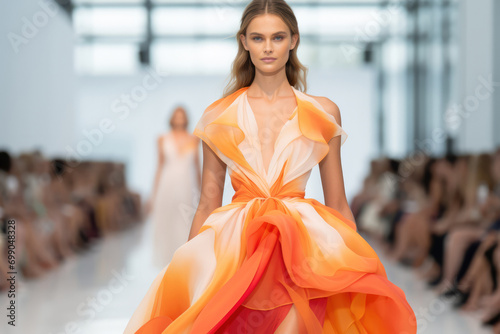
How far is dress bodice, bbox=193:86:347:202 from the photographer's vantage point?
62.1 inches

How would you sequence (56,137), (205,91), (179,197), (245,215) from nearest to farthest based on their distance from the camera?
(245,215) < (179,197) < (56,137) < (205,91)

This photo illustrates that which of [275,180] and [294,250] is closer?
[294,250]

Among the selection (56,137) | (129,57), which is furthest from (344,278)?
(129,57)

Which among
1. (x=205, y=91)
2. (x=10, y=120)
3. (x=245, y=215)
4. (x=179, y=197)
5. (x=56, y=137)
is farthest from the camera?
(x=205, y=91)

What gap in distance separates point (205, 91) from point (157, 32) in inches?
92.5

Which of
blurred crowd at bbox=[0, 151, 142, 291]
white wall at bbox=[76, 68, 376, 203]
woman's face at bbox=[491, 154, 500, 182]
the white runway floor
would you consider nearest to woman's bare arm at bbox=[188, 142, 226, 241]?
the white runway floor

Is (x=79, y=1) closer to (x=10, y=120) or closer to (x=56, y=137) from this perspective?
(x=56, y=137)

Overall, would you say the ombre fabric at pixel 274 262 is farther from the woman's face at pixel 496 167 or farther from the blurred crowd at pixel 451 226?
the woman's face at pixel 496 167

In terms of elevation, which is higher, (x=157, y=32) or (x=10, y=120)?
(x=157, y=32)

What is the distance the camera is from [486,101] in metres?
7.70

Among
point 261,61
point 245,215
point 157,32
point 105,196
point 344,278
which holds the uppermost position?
point 157,32

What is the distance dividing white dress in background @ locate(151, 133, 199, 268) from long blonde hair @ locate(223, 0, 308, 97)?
3.57 m

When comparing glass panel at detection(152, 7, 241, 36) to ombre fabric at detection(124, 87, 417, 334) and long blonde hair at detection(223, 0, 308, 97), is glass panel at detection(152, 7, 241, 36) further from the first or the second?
ombre fabric at detection(124, 87, 417, 334)

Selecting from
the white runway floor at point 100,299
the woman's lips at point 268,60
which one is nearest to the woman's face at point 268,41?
the woman's lips at point 268,60
